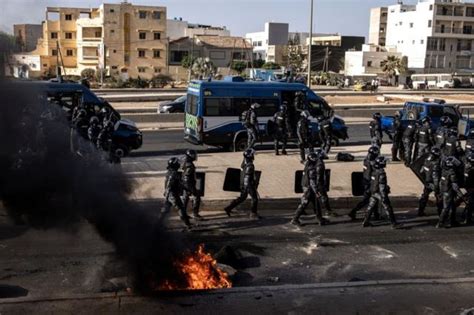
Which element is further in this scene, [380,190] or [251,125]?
[251,125]

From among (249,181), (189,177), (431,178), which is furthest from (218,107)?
(431,178)

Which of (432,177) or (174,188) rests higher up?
(432,177)

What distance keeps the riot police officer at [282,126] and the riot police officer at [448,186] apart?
286 inches

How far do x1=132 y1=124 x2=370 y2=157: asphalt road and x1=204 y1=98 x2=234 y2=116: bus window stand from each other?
6.69ft

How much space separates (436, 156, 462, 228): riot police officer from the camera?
11422 millimetres

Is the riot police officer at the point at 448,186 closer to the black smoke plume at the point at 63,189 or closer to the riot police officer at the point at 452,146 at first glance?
the riot police officer at the point at 452,146

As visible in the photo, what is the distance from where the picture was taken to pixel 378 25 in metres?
116

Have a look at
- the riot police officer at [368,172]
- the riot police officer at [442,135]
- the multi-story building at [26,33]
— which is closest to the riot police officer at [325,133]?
the riot police officer at [442,135]

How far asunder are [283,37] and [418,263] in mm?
118533

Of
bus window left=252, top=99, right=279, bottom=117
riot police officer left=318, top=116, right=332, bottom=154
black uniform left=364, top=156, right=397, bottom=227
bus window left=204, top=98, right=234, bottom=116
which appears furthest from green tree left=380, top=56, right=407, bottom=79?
black uniform left=364, top=156, right=397, bottom=227

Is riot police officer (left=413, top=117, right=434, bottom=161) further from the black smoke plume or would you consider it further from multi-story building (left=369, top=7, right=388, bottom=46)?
multi-story building (left=369, top=7, right=388, bottom=46)

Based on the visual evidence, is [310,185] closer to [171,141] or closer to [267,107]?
[267,107]

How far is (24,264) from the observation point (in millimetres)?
9023

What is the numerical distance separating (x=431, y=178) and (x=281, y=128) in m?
6.90
